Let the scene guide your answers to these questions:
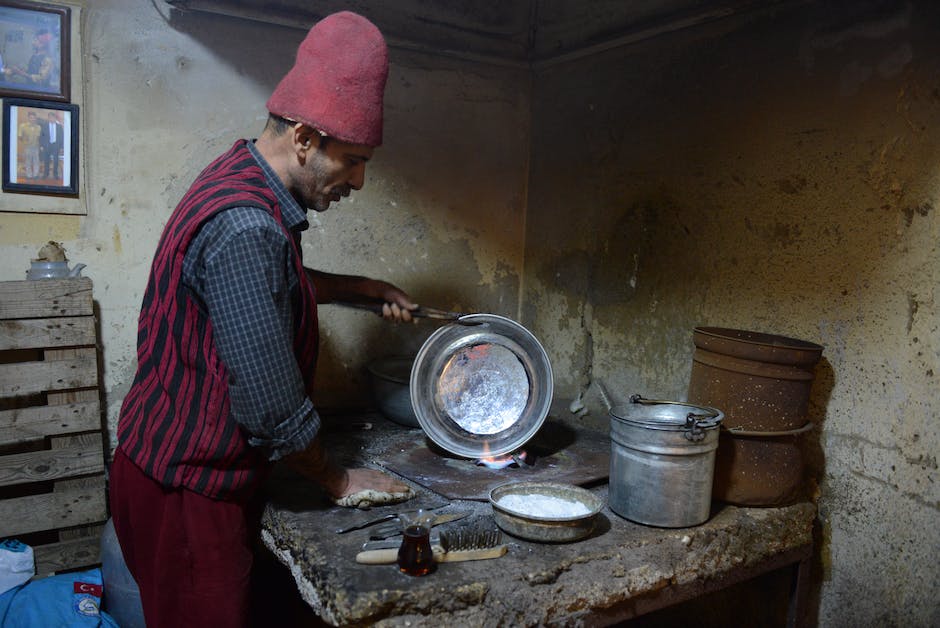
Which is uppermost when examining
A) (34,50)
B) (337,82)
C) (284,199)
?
(34,50)

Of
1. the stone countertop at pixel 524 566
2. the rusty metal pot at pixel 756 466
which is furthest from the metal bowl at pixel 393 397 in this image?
the rusty metal pot at pixel 756 466

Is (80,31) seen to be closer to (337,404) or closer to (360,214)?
(360,214)

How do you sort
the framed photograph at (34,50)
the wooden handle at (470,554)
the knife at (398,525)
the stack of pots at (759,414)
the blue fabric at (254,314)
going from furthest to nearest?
the framed photograph at (34,50) → the stack of pots at (759,414) → the knife at (398,525) → the wooden handle at (470,554) → the blue fabric at (254,314)

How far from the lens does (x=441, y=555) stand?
1579 millimetres

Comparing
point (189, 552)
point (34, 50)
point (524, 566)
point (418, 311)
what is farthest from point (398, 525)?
point (34, 50)

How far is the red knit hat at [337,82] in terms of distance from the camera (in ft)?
Result: 5.30

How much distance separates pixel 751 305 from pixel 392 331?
5.41 ft

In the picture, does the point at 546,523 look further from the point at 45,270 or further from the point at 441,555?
the point at 45,270

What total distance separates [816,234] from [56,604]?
114 inches

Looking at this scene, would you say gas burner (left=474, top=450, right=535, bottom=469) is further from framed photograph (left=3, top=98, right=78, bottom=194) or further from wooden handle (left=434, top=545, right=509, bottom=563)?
framed photograph (left=3, top=98, right=78, bottom=194)

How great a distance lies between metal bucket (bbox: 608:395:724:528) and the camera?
174cm

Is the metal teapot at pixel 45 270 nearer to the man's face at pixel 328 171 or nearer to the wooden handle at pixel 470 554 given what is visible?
the man's face at pixel 328 171

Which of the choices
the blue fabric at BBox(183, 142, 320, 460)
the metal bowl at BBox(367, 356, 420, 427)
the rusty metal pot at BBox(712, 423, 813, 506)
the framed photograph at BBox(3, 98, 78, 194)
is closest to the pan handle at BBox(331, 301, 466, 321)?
the metal bowl at BBox(367, 356, 420, 427)

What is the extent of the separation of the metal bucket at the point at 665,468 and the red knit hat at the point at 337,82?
1071mm
